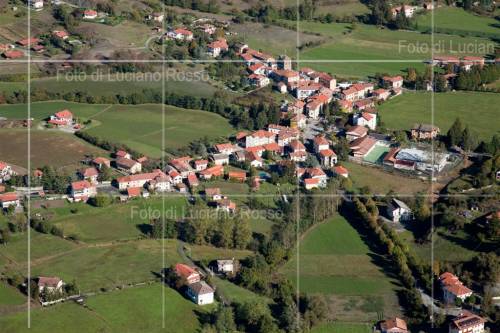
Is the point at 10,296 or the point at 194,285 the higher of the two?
the point at 194,285

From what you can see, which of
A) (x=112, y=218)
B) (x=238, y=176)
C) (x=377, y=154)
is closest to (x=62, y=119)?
(x=238, y=176)

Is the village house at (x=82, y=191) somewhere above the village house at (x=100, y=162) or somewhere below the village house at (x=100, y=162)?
below

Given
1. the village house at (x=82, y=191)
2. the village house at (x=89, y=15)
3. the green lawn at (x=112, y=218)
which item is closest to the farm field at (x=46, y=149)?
the village house at (x=82, y=191)

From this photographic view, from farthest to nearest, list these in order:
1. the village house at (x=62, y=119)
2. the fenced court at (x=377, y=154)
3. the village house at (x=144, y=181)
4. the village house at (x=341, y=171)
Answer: the village house at (x=62, y=119) → the fenced court at (x=377, y=154) → the village house at (x=341, y=171) → the village house at (x=144, y=181)

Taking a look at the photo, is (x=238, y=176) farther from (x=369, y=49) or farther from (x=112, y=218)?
(x=369, y=49)

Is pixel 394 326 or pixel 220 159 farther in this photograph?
pixel 220 159

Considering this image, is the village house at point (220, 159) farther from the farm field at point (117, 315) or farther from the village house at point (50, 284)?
the village house at point (50, 284)

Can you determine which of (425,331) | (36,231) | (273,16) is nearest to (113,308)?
(36,231)

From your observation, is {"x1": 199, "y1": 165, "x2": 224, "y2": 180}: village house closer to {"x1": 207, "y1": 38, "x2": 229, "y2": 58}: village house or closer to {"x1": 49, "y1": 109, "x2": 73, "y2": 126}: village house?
{"x1": 49, "y1": 109, "x2": 73, "y2": 126}: village house
